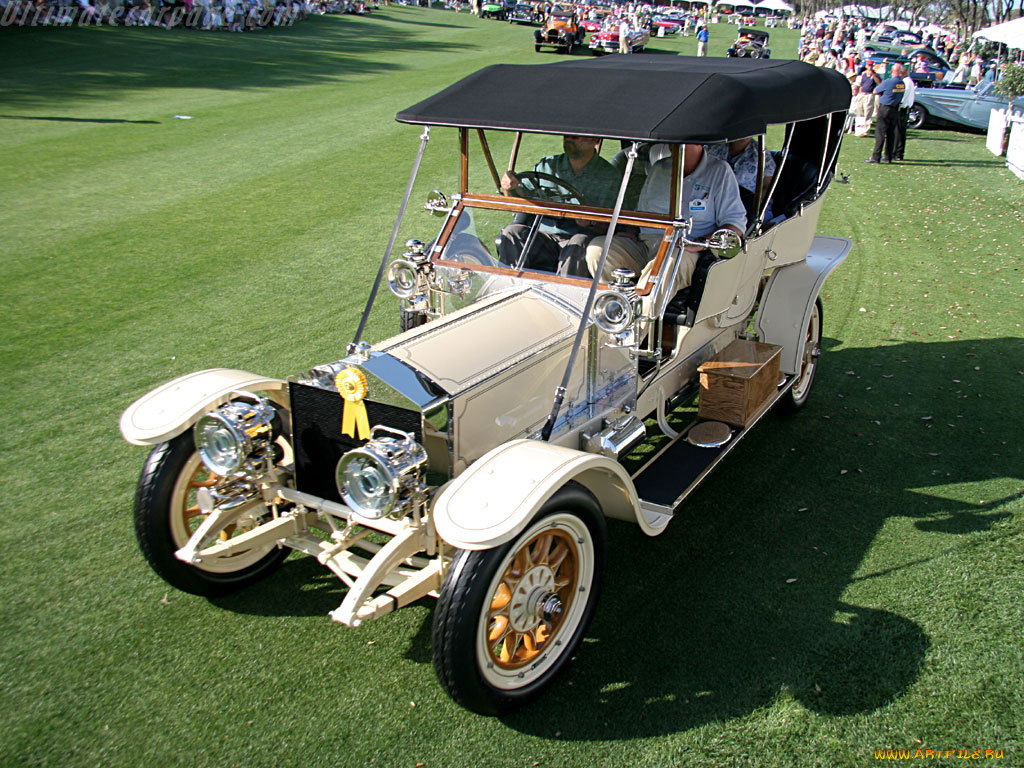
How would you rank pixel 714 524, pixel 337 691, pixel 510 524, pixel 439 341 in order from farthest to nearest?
1. pixel 714 524
2. pixel 439 341
3. pixel 337 691
4. pixel 510 524

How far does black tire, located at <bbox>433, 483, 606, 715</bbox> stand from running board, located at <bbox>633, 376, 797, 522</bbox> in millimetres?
668

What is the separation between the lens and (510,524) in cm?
306

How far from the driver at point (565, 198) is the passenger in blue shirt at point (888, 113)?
548 inches

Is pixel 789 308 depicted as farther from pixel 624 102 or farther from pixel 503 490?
pixel 503 490

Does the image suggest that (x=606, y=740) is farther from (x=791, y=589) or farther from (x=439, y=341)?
(x=439, y=341)

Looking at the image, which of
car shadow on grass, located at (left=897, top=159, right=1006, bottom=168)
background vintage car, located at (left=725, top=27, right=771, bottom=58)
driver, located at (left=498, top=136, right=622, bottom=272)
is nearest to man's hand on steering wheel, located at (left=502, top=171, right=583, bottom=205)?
driver, located at (left=498, top=136, right=622, bottom=272)

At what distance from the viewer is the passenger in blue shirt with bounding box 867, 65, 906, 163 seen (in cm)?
1602

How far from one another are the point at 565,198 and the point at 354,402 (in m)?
1.97

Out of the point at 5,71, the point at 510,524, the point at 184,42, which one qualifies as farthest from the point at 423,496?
the point at 184,42

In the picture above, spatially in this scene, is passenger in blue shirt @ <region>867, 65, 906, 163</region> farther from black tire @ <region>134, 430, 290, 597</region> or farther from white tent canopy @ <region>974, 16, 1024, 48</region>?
black tire @ <region>134, 430, 290, 597</region>

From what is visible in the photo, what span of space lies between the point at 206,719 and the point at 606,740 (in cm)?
168

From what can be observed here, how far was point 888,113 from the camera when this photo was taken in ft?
54.8

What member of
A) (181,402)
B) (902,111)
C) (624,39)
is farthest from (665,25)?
(181,402)

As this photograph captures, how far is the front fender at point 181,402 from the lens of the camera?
3816mm
